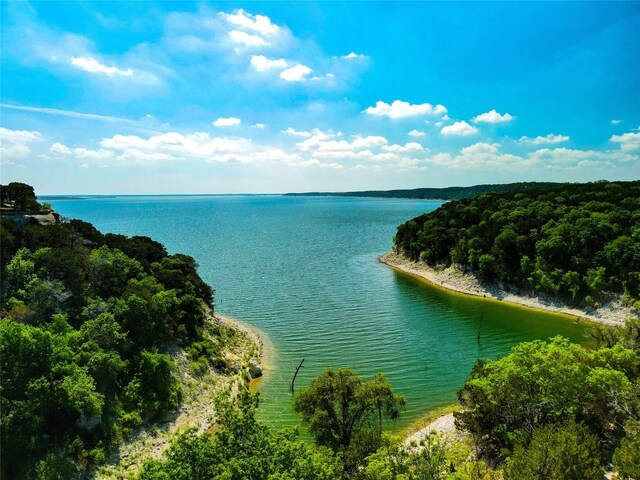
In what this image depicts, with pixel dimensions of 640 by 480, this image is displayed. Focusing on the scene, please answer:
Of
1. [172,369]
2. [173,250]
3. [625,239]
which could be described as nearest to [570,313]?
[625,239]

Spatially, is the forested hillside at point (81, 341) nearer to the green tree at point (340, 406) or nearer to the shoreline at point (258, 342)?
the shoreline at point (258, 342)

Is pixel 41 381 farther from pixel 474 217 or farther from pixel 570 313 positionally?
pixel 474 217

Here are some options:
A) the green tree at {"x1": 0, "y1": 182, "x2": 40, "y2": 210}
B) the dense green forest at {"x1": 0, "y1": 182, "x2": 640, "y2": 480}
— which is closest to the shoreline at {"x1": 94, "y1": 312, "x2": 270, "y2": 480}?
the dense green forest at {"x1": 0, "y1": 182, "x2": 640, "y2": 480}

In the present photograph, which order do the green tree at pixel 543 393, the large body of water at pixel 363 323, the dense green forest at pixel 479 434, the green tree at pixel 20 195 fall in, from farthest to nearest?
the green tree at pixel 20 195 < the large body of water at pixel 363 323 < the green tree at pixel 543 393 < the dense green forest at pixel 479 434

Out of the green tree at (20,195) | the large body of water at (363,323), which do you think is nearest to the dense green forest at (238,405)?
the large body of water at (363,323)

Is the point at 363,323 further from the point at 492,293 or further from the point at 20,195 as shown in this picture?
the point at 20,195
